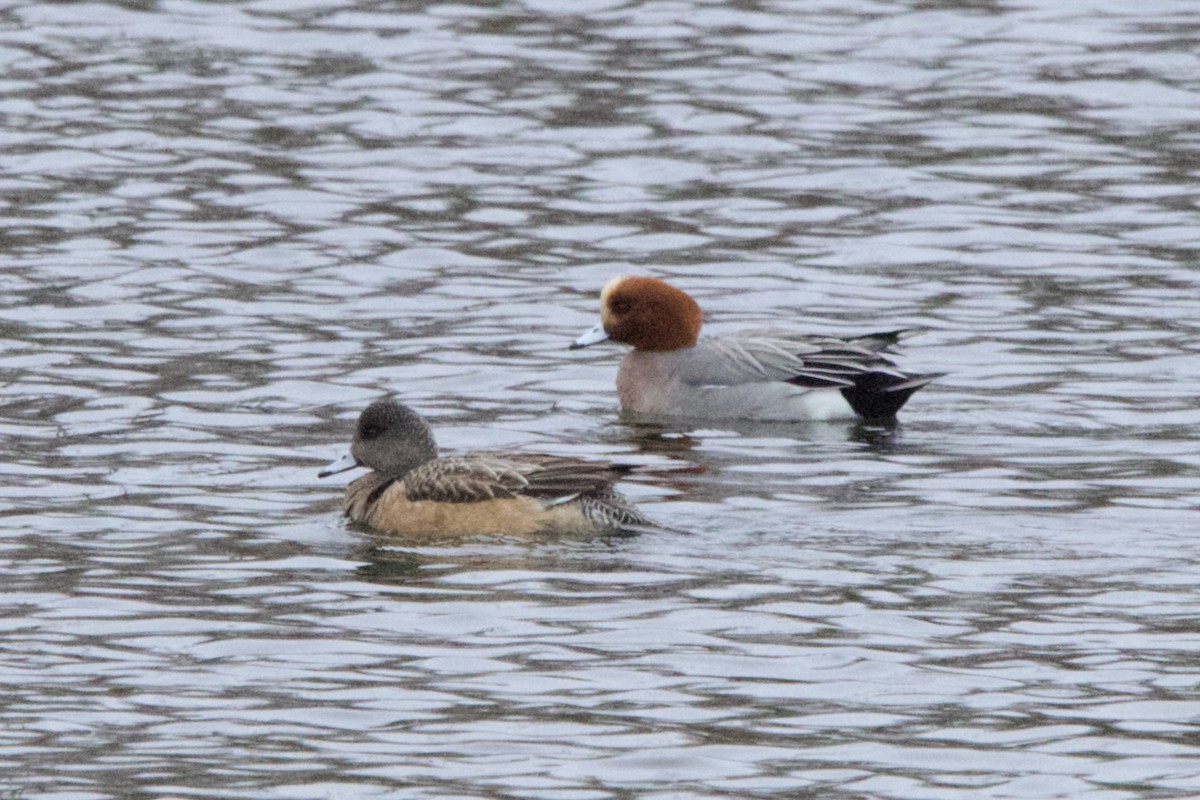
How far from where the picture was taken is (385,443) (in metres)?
11.0

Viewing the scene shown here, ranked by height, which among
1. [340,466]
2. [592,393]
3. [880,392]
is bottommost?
[592,393]

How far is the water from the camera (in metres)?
7.81

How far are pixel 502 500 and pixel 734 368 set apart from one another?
3.20 meters

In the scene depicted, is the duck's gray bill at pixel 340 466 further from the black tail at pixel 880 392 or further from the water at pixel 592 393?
the black tail at pixel 880 392

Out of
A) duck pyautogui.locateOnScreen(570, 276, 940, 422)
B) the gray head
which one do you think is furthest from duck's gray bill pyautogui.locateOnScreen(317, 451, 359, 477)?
duck pyautogui.locateOnScreen(570, 276, 940, 422)

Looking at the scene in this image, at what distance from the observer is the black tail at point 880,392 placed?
13.0 meters

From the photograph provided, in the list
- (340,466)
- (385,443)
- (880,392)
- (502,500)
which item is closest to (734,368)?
(880,392)

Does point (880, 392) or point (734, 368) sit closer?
point (880, 392)

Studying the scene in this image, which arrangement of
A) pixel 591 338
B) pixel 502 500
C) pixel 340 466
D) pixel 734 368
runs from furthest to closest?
pixel 591 338
pixel 734 368
pixel 340 466
pixel 502 500

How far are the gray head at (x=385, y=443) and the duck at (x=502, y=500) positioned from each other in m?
0.24

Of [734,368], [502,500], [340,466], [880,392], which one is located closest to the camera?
[502,500]

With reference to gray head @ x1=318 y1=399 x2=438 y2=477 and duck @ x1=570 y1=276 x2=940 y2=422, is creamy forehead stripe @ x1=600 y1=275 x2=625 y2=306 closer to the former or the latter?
duck @ x1=570 y1=276 x2=940 y2=422

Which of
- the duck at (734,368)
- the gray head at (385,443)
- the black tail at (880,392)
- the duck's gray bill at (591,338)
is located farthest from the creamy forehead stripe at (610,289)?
the gray head at (385,443)

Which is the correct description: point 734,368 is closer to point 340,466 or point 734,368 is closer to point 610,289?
point 610,289
